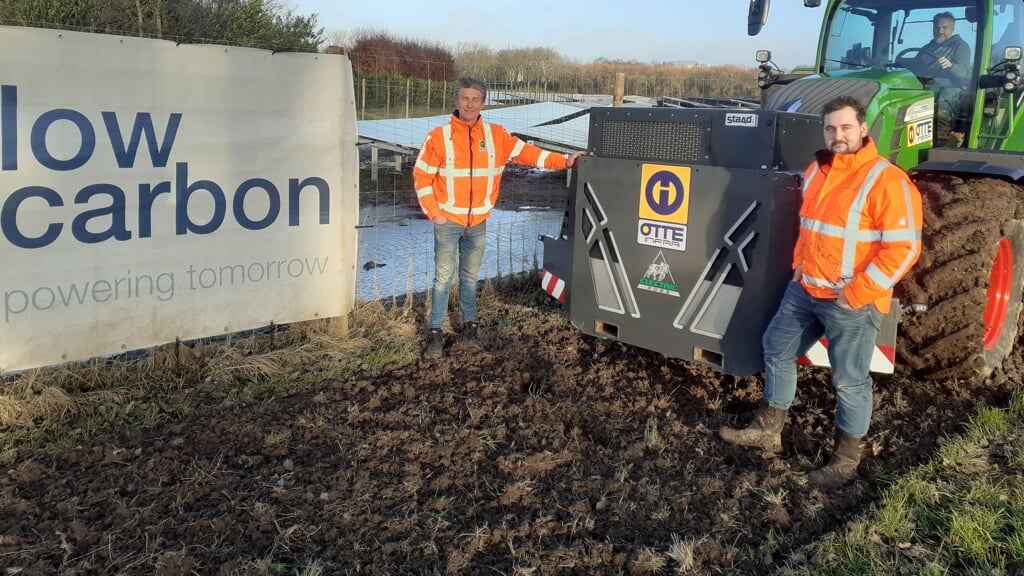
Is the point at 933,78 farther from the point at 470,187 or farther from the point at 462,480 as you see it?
the point at 462,480

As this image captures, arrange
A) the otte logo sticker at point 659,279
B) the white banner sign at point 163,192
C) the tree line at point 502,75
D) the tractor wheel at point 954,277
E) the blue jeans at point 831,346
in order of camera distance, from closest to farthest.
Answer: the blue jeans at point 831,346, the white banner sign at point 163,192, the tractor wheel at point 954,277, the otte logo sticker at point 659,279, the tree line at point 502,75

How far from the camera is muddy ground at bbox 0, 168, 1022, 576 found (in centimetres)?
310

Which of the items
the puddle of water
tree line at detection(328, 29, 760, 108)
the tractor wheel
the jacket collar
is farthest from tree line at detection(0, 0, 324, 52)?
the tractor wheel

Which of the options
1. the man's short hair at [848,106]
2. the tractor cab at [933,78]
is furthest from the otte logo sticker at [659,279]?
the tractor cab at [933,78]

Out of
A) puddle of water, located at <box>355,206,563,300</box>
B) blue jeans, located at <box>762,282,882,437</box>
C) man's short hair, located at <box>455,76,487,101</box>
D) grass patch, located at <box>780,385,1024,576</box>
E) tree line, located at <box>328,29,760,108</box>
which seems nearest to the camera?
grass patch, located at <box>780,385,1024,576</box>

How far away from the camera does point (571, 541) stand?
325cm

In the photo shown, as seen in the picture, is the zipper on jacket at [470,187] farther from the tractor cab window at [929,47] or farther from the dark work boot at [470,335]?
the tractor cab window at [929,47]

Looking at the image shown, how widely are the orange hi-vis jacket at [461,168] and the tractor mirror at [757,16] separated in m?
1.99

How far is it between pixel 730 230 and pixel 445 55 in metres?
15.7

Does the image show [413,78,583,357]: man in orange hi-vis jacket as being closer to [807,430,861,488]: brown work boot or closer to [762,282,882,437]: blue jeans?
[762,282,882,437]: blue jeans

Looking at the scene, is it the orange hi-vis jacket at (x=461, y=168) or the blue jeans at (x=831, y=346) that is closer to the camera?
the blue jeans at (x=831, y=346)

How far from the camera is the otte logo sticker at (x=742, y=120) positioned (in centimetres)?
432

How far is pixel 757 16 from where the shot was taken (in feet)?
20.5

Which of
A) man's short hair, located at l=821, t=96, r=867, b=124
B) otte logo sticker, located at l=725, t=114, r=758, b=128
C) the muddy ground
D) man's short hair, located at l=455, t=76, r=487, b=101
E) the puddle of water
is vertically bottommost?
the muddy ground
